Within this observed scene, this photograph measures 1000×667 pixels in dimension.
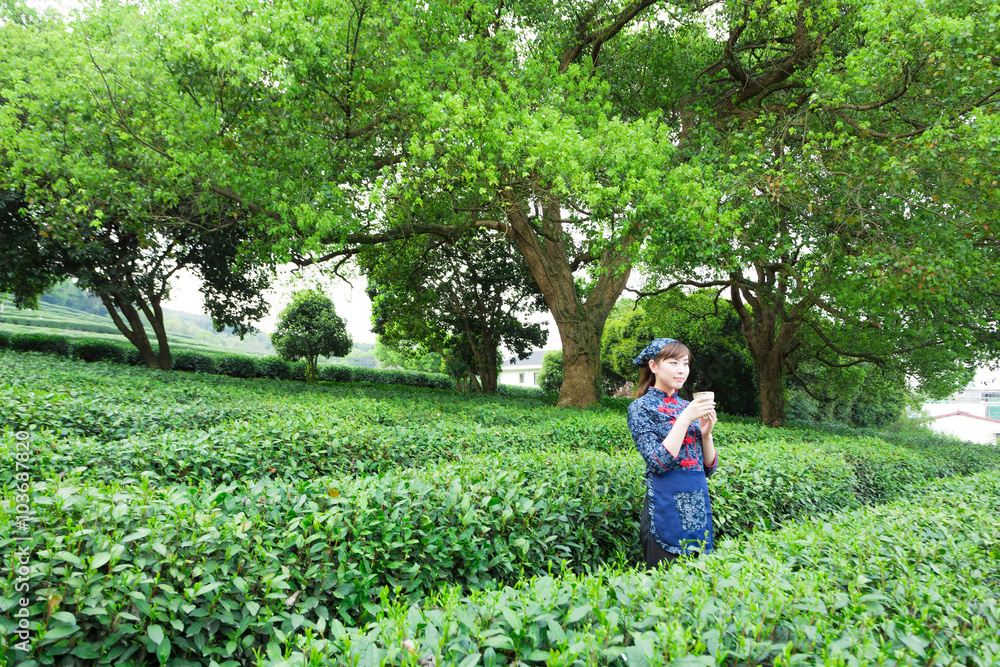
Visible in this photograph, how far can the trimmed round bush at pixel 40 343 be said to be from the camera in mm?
18531

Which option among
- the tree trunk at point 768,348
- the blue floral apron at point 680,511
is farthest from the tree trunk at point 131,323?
the tree trunk at point 768,348

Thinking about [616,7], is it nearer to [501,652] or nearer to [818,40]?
[818,40]

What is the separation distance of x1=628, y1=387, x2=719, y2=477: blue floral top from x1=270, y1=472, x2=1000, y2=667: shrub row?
608mm

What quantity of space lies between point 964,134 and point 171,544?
9.49 m

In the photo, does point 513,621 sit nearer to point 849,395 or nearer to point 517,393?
point 517,393

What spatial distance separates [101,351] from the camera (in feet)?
67.1

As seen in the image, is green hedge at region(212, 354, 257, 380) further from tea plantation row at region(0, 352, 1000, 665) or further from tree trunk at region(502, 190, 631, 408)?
tea plantation row at region(0, 352, 1000, 665)

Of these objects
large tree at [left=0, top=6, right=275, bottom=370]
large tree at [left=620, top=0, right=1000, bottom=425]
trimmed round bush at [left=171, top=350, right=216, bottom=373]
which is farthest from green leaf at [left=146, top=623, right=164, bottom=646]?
trimmed round bush at [left=171, top=350, right=216, bottom=373]

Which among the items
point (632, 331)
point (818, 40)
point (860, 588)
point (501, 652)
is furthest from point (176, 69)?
point (632, 331)

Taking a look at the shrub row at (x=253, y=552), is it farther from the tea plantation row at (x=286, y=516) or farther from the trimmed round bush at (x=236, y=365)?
the trimmed round bush at (x=236, y=365)

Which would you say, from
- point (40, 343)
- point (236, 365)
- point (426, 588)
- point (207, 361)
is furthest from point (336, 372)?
point (426, 588)

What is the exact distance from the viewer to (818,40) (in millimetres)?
9297

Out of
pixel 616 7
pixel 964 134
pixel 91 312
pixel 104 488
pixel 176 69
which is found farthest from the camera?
pixel 91 312

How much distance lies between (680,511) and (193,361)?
26.8 m
